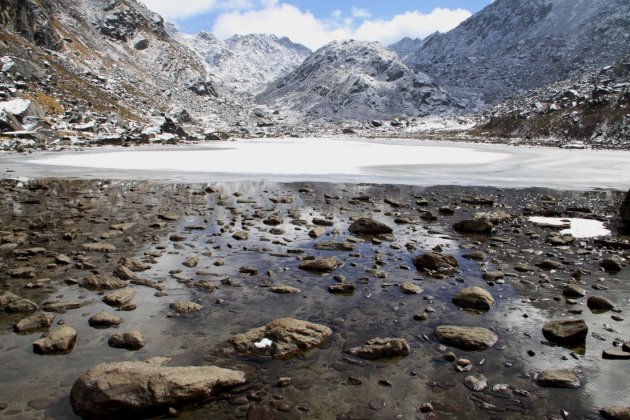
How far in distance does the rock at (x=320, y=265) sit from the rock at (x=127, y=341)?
5450 mm

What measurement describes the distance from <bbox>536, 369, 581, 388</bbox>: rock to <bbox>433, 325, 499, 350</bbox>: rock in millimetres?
1190

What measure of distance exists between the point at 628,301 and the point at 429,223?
8.85 m

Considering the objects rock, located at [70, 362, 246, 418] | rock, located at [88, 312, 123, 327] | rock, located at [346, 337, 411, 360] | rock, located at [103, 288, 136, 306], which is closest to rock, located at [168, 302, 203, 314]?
rock, located at [103, 288, 136, 306]

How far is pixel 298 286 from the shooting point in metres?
11.4

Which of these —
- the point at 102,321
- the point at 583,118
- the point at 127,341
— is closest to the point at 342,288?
the point at 127,341

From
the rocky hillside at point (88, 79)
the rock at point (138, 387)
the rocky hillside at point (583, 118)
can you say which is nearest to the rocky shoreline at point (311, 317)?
the rock at point (138, 387)

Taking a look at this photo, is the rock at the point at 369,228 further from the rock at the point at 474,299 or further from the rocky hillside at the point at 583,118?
the rocky hillside at the point at 583,118

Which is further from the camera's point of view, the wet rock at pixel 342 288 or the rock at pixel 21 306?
the wet rock at pixel 342 288

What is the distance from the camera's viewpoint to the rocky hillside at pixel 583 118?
9006 cm

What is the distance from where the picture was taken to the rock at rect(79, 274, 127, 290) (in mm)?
10875

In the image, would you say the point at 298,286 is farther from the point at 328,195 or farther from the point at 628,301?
the point at 328,195

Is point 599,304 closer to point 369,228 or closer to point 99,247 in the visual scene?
point 369,228

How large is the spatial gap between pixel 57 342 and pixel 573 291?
37.6 ft

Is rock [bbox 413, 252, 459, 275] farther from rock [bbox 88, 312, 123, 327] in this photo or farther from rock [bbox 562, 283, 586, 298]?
rock [bbox 88, 312, 123, 327]
